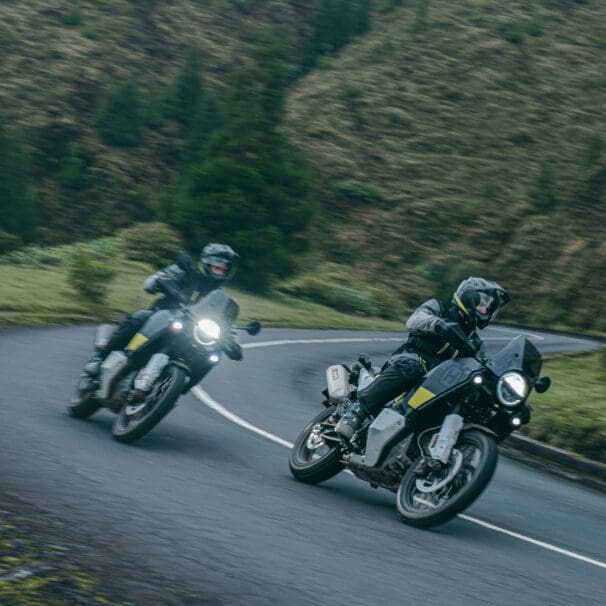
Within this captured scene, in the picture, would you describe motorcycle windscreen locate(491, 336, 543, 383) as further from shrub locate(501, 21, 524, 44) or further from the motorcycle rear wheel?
shrub locate(501, 21, 524, 44)

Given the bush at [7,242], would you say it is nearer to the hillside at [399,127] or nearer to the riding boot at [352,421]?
the hillside at [399,127]

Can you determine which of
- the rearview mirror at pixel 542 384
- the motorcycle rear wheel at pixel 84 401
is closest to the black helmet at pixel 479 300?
the rearview mirror at pixel 542 384

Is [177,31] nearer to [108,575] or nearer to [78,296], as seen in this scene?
[78,296]

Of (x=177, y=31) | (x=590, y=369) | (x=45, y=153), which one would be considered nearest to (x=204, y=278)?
(x=590, y=369)

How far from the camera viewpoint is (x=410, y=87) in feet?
253

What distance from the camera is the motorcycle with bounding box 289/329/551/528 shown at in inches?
293

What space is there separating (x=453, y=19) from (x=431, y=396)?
8299cm

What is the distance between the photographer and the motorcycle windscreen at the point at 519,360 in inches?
306

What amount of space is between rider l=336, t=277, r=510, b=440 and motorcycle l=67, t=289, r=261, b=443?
4.37 ft

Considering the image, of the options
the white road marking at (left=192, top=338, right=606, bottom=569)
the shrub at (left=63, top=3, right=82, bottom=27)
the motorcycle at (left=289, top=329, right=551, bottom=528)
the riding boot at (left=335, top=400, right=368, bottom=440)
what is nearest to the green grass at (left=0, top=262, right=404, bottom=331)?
the white road marking at (left=192, top=338, right=606, bottom=569)

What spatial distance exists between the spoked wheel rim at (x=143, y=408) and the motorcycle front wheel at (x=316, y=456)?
1214mm

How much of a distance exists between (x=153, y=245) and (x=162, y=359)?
101ft

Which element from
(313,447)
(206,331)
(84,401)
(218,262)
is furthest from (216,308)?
(84,401)

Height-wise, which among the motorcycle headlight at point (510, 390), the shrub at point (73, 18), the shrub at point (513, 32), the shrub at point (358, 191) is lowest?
the shrub at point (358, 191)
